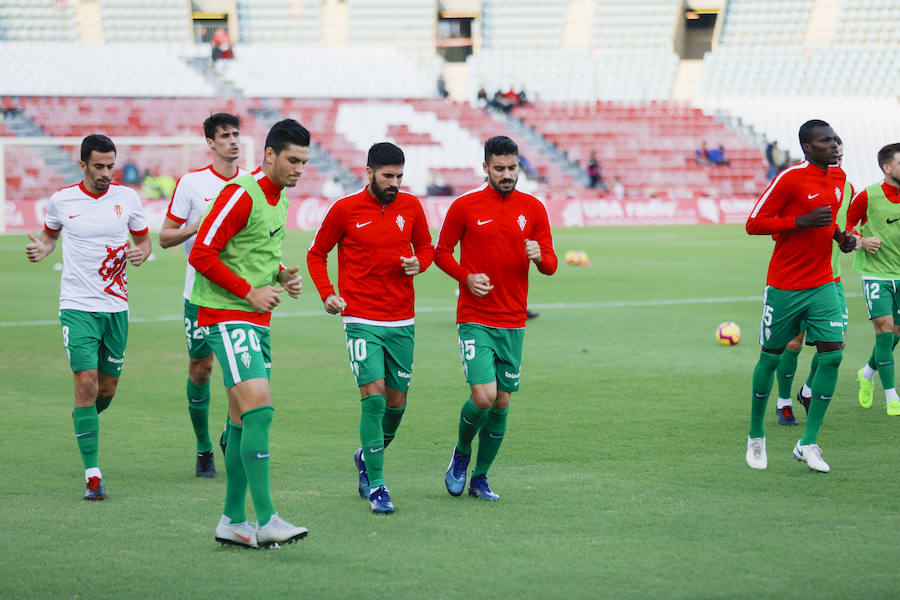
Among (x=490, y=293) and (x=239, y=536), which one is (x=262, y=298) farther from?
(x=490, y=293)

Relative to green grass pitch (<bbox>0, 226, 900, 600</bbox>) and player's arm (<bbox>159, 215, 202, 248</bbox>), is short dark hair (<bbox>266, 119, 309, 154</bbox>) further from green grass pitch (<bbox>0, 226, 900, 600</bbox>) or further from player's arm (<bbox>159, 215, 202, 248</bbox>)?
green grass pitch (<bbox>0, 226, 900, 600</bbox>)

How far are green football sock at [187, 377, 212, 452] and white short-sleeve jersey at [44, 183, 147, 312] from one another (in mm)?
699

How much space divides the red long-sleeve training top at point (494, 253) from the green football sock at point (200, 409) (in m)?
1.82

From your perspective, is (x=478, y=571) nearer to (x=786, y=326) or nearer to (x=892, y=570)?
(x=892, y=570)

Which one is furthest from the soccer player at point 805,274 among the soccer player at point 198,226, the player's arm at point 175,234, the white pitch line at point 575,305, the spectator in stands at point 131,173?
the spectator in stands at point 131,173

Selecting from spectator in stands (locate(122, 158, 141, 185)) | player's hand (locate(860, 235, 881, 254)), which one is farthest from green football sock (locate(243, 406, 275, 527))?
spectator in stands (locate(122, 158, 141, 185))

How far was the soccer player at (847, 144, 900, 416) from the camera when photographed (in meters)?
8.60

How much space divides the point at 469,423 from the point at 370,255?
43.9 inches

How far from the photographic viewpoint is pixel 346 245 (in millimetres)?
6391

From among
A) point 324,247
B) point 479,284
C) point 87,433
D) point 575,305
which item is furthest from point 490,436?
point 575,305

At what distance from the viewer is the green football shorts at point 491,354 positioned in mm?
6305

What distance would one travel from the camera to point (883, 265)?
8805mm

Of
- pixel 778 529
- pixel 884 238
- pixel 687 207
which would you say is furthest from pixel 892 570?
pixel 687 207

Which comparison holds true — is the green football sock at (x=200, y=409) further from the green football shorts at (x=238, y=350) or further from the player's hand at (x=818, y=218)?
the player's hand at (x=818, y=218)
